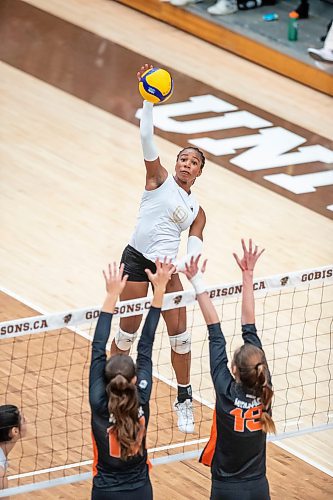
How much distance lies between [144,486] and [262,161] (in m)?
8.68

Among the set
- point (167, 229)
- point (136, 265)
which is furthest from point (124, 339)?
point (167, 229)

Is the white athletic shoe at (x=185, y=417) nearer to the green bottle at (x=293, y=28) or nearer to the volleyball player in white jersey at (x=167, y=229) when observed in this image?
the volleyball player in white jersey at (x=167, y=229)

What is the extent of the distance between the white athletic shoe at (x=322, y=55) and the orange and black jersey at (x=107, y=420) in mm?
10579

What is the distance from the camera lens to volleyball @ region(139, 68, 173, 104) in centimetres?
953

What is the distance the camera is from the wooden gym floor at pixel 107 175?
A: 12.4 m

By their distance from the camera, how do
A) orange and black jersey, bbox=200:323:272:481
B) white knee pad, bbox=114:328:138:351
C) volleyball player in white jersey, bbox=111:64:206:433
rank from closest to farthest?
orange and black jersey, bbox=200:323:272:481 → volleyball player in white jersey, bbox=111:64:206:433 → white knee pad, bbox=114:328:138:351

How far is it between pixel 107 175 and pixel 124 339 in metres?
5.20

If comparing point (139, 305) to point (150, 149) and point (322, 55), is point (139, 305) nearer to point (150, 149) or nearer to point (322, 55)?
point (150, 149)

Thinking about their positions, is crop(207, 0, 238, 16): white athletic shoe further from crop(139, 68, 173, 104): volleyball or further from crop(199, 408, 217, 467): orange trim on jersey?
crop(199, 408, 217, 467): orange trim on jersey

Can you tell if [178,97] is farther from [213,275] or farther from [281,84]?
[213,275]

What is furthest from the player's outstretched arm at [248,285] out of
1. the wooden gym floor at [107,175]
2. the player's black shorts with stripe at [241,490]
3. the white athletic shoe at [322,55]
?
the white athletic shoe at [322,55]

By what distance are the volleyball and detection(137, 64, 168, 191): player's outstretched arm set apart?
6cm

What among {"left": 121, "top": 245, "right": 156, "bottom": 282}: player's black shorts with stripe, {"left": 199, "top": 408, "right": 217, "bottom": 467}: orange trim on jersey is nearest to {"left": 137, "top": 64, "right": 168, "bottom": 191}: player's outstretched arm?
{"left": 121, "top": 245, "right": 156, "bottom": 282}: player's black shorts with stripe

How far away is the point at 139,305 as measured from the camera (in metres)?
8.74
